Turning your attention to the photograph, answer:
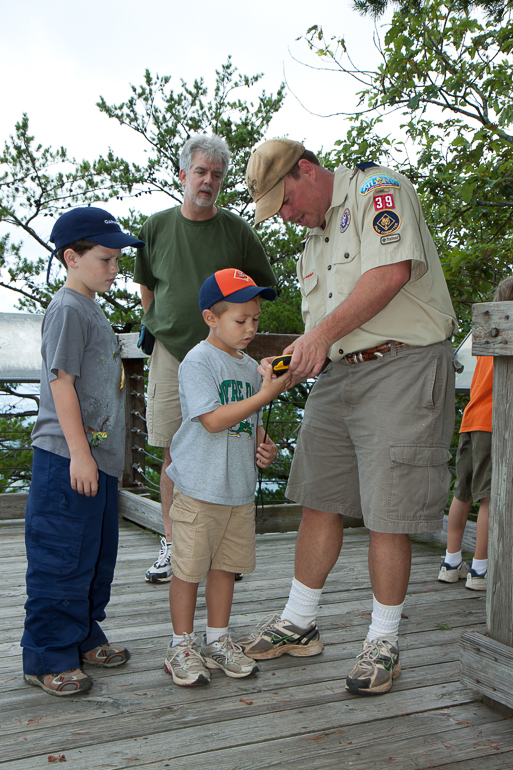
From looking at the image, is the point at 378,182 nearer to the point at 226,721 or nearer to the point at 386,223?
the point at 386,223

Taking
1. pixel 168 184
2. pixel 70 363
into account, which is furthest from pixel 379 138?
pixel 168 184

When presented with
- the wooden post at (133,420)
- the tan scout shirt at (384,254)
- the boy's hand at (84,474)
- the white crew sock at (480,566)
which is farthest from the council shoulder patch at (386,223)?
the wooden post at (133,420)

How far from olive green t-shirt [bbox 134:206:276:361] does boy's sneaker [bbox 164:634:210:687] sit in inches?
49.8

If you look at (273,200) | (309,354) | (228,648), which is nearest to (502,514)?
(309,354)

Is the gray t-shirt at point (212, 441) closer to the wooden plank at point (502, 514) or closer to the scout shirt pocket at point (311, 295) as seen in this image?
the scout shirt pocket at point (311, 295)

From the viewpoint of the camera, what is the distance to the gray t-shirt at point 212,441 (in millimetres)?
1808

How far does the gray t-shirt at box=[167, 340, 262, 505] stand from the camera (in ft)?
5.93

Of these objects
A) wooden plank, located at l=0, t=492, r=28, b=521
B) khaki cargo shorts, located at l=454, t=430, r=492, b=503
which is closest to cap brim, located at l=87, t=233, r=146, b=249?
khaki cargo shorts, located at l=454, t=430, r=492, b=503

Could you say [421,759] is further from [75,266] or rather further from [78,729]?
[75,266]

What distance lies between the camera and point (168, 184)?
10680 mm

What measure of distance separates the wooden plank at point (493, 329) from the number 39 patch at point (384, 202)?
0.37m

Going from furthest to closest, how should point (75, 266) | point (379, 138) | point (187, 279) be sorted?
point (379, 138) < point (187, 279) < point (75, 266)

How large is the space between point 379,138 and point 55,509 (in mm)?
4668

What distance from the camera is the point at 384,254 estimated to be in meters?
1.73
